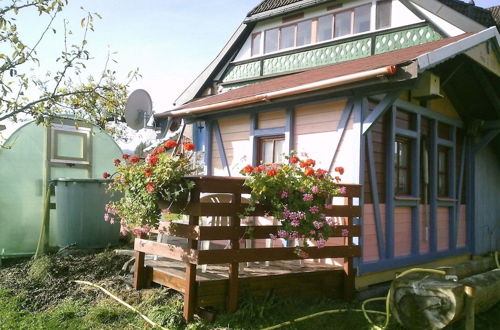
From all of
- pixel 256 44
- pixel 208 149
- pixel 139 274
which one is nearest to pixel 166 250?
pixel 139 274

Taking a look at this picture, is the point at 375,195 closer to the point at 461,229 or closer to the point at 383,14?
the point at 461,229

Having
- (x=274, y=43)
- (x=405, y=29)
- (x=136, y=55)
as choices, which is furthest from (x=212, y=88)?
(x=136, y=55)

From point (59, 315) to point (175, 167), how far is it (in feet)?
6.62

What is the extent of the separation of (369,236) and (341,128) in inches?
58.7

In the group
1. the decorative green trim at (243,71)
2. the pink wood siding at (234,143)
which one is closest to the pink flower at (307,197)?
the pink wood siding at (234,143)

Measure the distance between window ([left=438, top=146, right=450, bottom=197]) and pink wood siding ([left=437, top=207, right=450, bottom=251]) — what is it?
0.32m

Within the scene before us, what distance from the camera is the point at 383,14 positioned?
881 centimetres

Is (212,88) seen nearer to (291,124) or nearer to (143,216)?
(291,124)

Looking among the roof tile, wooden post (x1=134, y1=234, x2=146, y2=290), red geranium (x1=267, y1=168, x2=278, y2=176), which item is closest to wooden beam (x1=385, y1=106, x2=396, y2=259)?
the roof tile

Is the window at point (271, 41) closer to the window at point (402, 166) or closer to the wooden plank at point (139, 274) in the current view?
the window at point (402, 166)

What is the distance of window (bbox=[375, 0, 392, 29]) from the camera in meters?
8.71

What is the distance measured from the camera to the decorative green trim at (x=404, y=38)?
822cm

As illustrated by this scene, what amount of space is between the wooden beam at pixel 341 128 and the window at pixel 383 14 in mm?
A: 3468

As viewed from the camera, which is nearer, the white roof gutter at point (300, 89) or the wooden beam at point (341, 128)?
the white roof gutter at point (300, 89)
